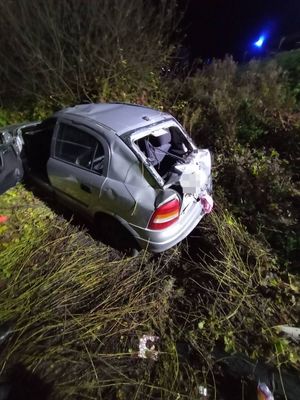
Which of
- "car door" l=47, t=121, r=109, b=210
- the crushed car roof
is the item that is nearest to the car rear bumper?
"car door" l=47, t=121, r=109, b=210

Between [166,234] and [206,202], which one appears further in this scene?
[206,202]

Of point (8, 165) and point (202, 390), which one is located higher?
point (8, 165)

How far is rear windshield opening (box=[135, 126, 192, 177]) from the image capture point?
3.20 metres

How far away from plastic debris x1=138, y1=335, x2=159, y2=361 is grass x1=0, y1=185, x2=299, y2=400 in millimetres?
44

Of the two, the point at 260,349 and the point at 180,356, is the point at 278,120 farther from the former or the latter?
the point at 180,356

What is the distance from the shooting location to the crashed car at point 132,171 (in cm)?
286

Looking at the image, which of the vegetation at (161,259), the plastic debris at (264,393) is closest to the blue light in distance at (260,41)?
the vegetation at (161,259)

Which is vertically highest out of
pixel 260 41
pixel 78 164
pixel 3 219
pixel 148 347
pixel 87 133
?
pixel 260 41

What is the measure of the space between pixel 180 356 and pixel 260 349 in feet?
2.33

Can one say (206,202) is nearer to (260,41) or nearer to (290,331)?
(290,331)

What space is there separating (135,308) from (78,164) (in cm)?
170

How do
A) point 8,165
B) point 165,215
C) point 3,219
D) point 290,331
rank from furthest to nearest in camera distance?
point 8,165, point 3,219, point 165,215, point 290,331

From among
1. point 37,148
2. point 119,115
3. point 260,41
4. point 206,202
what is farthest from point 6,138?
point 260,41

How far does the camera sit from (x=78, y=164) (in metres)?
3.36
